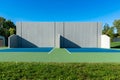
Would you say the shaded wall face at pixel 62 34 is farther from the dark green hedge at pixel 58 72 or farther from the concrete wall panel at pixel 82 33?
the dark green hedge at pixel 58 72

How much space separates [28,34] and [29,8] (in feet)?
31.8

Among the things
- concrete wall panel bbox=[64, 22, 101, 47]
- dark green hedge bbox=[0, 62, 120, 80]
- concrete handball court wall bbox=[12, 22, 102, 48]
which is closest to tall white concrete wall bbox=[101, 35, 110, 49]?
concrete handball court wall bbox=[12, 22, 102, 48]

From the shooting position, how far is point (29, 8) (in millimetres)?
39781

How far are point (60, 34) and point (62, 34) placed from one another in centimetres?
32

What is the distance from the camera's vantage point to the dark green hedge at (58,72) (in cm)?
726

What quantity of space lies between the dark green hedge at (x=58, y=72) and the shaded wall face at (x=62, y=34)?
75.0 feet

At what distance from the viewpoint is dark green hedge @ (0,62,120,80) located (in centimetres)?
726

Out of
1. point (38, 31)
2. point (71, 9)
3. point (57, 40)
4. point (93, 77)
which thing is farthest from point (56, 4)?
point (93, 77)

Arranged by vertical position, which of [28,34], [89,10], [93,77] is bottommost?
[93,77]

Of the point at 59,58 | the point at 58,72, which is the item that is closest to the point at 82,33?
the point at 59,58

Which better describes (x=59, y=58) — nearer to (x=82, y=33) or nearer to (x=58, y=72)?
(x=58, y=72)

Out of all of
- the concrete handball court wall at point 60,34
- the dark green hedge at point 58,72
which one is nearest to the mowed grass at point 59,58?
the dark green hedge at point 58,72

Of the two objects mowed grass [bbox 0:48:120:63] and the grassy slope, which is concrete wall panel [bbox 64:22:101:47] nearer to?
mowed grass [bbox 0:48:120:63]

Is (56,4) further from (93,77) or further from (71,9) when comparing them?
(93,77)
